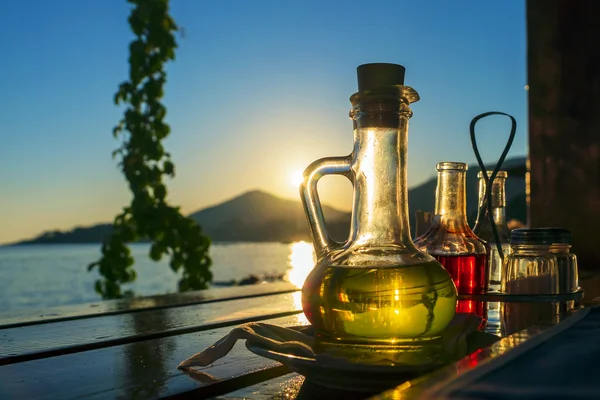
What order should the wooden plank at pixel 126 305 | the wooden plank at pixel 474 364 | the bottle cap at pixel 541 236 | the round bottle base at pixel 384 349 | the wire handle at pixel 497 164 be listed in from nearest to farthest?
1. the wooden plank at pixel 474 364
2. the round bottle base at pixel 384 349
3. the bottle cap at pixel 541 236
4. the wire handle at pixel 497 164
5. the wooden plank at pixel 126 305

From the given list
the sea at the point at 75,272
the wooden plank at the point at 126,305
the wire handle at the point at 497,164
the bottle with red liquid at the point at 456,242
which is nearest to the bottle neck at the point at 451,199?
the bottle with red liquid at the point at 456,242

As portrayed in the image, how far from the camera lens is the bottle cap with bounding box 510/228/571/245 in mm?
993

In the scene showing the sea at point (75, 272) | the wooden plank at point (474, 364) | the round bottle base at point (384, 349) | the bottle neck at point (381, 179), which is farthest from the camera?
the sea at point (75, 272)

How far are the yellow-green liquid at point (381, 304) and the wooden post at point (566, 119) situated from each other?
7.24 ft

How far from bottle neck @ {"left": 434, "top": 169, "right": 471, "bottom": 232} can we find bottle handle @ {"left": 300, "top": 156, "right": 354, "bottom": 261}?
268 mm

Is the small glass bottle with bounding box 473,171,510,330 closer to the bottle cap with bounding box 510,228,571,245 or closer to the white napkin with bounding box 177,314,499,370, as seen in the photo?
the bottle cap with bounding box 510,228,571,245

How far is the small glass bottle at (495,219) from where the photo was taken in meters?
1.26

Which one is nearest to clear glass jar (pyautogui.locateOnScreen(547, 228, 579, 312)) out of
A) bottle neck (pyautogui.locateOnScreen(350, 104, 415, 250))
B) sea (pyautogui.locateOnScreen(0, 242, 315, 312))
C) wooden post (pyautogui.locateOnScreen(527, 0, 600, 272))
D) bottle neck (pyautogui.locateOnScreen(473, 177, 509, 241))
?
bottle neck (pyautogui.locateOnScreen(473, 177, 509, 241))

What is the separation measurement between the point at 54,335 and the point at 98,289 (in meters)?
3.35

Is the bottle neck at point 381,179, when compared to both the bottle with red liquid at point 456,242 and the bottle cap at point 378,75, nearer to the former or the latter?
the bottle cap at point 378,75

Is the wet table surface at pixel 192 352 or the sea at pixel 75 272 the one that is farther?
the sea at pixel 75 272

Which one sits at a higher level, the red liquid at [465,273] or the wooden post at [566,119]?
the wooden post at [566,119]

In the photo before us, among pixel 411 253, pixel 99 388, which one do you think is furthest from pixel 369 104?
pixel 99 388

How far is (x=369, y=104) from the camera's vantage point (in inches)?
31.4
